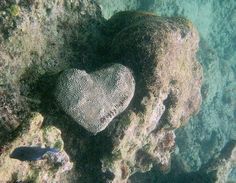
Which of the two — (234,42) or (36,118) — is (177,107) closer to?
(36,118)

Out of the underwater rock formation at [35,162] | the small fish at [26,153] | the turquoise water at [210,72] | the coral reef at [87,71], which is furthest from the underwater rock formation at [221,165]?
the small fish at [26,153]

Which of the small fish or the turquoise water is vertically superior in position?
the small fish

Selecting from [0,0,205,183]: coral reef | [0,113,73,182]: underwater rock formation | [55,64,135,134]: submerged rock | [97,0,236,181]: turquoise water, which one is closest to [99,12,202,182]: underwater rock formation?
[0,0,205,183]: coral reef

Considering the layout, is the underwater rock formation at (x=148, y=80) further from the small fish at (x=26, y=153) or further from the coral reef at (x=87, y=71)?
the small fish at (x=26, y=153)

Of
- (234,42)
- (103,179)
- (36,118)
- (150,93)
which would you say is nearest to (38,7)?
(36,118)

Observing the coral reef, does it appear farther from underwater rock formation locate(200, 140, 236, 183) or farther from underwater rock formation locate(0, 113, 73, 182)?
underwater rock formation locate(200, 140, 236, 183)
